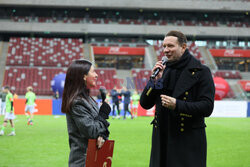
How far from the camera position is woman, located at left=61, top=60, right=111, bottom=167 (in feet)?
10.3

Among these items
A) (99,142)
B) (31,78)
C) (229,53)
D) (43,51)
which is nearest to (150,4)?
(229,53)

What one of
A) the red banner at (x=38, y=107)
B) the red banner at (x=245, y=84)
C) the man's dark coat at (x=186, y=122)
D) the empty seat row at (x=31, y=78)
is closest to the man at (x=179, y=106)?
the man's dark coat at (x=186, y=122)

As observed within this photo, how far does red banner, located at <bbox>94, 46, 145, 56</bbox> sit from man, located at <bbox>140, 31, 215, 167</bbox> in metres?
47.5

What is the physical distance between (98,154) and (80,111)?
0.45 meters

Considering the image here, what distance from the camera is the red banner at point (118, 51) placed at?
50.4 metres

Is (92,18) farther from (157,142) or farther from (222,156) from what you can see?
(157,142)

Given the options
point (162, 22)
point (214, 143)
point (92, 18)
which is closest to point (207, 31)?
point (162, 22)

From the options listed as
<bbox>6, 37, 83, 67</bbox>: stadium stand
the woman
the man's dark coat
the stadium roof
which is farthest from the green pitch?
the stadium roof

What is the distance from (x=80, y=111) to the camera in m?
3.15

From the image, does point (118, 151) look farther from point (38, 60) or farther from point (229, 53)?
point (229, 53)

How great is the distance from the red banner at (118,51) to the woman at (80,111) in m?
47.4

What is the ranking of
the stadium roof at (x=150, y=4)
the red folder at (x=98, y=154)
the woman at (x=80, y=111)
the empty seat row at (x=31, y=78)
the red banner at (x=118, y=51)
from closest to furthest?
the red folder at (x=98, y=154) → the woman at (x=80, y=111) → the empty seat row at (x=31, y=78) → the stadium roof at (x=150, y=4) → the red banner at (x=118, y=51)

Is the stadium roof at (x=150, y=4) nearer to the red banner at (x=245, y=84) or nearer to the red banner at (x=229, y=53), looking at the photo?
the red banner at (x=229, y=53)

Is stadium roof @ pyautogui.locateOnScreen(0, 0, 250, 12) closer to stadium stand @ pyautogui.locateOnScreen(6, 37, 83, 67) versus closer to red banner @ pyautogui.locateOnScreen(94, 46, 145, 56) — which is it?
stadium stand @ pyautogui.locateOnScreen(6, 37, 83, 67)
